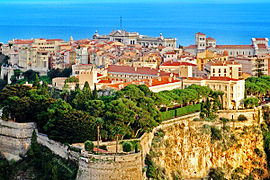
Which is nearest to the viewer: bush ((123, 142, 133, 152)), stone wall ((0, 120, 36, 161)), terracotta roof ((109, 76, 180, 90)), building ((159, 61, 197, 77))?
bush ((123, 142, 133, 152))

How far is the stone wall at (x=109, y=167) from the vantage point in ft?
89.0

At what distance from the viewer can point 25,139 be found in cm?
3506

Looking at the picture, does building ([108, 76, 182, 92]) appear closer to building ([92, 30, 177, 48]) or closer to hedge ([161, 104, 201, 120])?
hedge ([161, 104, 201, 120])

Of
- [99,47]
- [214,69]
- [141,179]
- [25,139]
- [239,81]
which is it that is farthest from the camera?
Answer: [99,47]

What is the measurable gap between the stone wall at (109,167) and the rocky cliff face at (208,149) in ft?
29.1

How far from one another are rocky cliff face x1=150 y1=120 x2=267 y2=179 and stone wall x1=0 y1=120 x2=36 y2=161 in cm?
804

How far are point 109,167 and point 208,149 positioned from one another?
51.3 ft

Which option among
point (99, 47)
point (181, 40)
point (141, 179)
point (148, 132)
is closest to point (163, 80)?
point (148, 132)

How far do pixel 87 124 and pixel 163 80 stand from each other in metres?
18.6

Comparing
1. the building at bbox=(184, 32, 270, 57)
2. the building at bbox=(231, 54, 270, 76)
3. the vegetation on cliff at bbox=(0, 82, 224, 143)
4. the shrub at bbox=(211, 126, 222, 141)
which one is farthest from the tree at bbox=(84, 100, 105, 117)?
the building at bbox=(184, 32, 270, 57)

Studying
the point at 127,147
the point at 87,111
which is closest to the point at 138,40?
the point at 87,111

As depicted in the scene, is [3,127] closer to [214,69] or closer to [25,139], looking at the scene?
[25,139]

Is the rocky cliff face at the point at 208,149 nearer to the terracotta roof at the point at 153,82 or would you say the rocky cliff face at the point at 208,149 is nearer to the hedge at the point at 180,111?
the hedge at the point at 180,111

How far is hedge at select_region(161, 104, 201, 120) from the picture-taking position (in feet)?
134
